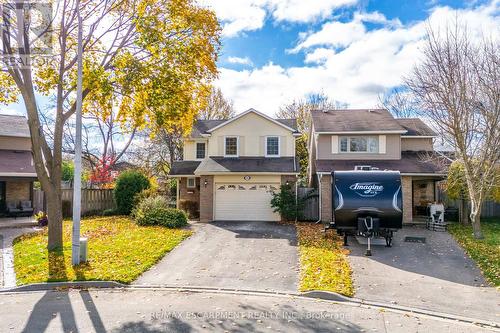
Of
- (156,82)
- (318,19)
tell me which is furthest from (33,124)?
(318,19)

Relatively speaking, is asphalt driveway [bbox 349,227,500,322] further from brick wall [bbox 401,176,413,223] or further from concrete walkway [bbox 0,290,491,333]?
brick wall [bbox 401,176,413,223]

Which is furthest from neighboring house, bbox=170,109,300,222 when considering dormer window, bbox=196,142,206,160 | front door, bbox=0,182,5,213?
front door, bbox=0,182,5,213

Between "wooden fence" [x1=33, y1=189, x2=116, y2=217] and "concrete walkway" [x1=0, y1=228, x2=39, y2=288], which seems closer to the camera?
"concrete walkway" [x1=0, y1=228, x2=39, y2=288]

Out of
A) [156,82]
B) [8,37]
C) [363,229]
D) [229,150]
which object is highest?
[8,37]

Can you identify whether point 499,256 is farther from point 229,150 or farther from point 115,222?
point 115,222

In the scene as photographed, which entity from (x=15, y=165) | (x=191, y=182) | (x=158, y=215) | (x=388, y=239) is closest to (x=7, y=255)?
(x=158, y=215)

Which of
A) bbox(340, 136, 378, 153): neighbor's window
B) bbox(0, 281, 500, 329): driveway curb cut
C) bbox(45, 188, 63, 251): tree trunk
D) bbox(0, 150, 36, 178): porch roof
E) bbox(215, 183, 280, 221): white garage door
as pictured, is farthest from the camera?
bbox(340, 136, 378, 153): neighbor's window

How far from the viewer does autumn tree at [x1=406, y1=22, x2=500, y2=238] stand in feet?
53.6

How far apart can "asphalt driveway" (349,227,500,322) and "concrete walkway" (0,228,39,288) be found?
30.8 ft

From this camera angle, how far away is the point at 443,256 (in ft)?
44.8

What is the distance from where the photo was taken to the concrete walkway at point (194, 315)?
23.4 ft

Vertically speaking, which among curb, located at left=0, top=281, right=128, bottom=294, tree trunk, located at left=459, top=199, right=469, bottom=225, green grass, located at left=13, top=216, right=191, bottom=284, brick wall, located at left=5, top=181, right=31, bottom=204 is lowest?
curb, located at left=0, top=281, right=128, bottom=294

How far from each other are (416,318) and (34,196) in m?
25.2

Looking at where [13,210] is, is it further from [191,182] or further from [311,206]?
[311,206]
